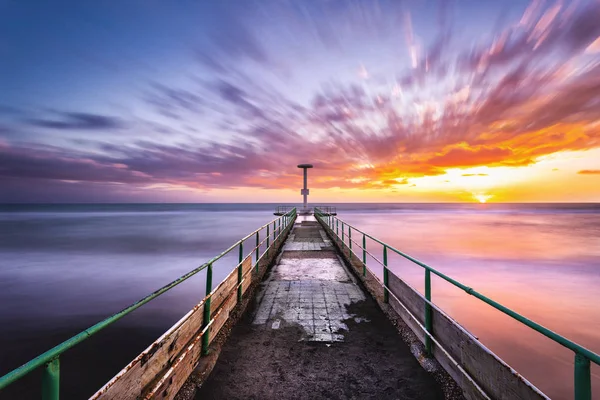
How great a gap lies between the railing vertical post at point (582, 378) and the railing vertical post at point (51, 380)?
3.16 metres

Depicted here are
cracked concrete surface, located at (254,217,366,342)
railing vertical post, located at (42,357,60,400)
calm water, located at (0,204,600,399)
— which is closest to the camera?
railing vertical post, located at (42,357,60,400)

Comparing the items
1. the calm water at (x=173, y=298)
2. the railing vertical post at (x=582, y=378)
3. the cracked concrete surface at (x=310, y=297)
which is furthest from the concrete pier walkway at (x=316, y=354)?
the calm water at (x=173, y=298)

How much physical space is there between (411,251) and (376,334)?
66.4 ft

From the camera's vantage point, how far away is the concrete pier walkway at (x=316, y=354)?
332 cm

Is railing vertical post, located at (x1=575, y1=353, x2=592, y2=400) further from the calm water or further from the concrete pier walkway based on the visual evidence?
the calm water

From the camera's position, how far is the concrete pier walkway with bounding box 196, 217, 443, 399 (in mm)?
3315

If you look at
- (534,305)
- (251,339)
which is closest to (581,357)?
(251,339)

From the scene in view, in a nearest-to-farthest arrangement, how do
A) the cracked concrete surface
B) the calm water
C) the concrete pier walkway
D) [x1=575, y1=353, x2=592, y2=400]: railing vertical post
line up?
[x1=575, y1=353, x2=592, y2=400]: railing vertical post → the concrete pier walkway → the cracked concrete surface → the calm water

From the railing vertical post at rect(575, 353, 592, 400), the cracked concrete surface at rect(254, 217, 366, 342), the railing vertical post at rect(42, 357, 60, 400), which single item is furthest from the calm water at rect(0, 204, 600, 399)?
the railing vertical post at rect(575, 353, 592, 400)

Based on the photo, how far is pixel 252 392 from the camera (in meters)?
3.29

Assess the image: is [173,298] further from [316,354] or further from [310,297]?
[316,354]

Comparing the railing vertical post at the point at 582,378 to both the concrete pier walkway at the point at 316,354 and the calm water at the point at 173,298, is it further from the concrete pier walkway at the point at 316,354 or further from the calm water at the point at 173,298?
the calm water at the point at 173,298

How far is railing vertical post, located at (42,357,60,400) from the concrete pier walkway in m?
1.84

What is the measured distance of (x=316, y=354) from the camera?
4.04m
